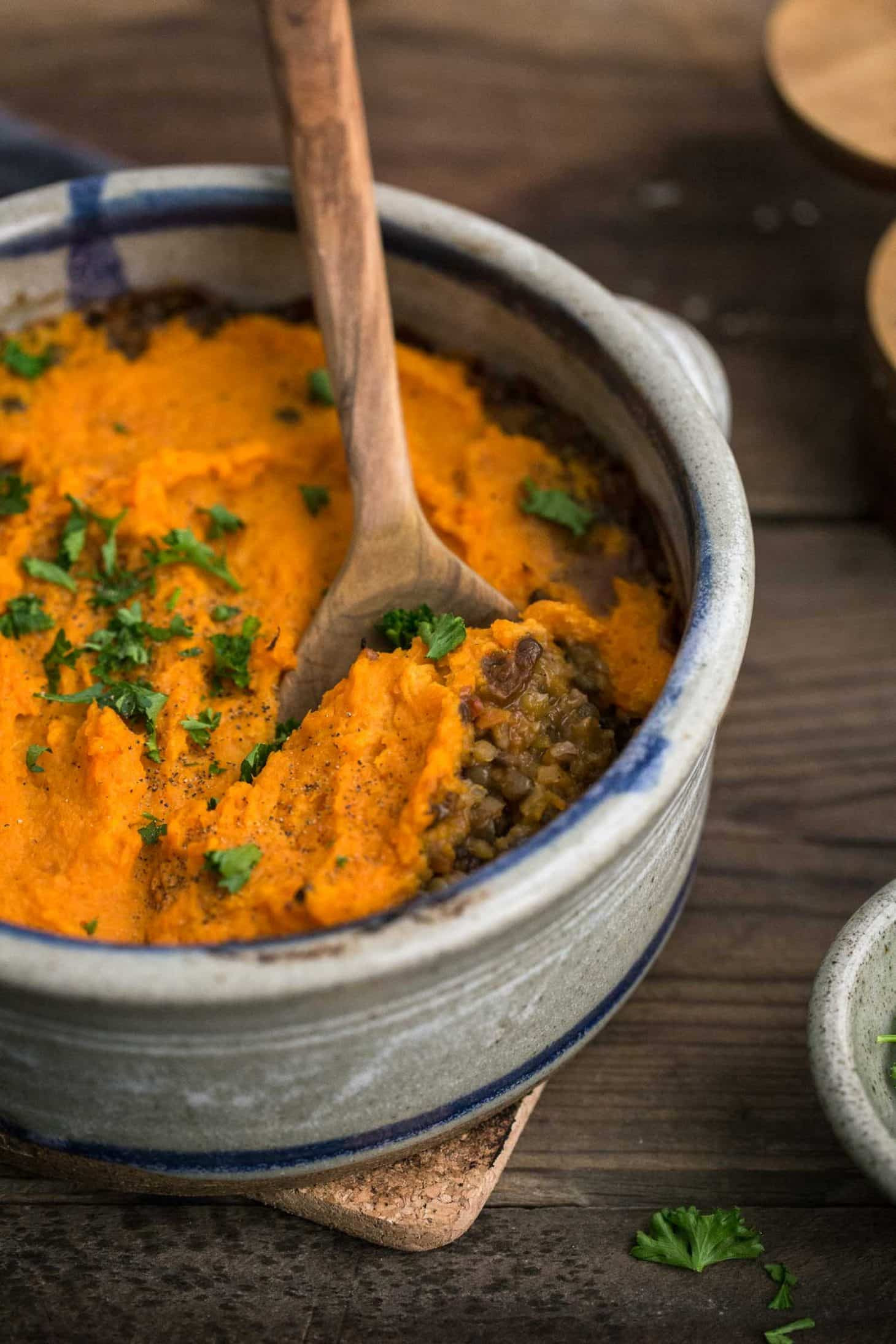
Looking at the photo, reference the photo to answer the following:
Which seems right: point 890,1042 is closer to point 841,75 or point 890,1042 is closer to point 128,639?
point 128,639

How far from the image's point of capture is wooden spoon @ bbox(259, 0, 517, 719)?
202 centimetres

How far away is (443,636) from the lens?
190cm

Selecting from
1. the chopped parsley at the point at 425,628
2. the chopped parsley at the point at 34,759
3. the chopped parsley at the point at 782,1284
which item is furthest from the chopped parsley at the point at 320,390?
the chopped parsley at the point at 782,1284

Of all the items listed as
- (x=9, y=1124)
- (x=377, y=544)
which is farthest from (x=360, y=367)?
(x=9, y=1124)

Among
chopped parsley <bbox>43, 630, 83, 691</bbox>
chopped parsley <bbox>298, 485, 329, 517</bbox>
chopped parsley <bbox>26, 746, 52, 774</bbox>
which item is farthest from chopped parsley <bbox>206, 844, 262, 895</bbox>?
chopped parsley <bbox>298, 485, 329, 517</bbox>

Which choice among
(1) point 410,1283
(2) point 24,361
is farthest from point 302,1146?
(2) point 24,361

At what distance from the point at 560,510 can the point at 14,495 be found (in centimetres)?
83

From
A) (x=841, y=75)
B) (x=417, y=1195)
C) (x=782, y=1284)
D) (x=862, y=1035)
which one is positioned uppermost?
(x=841, y=75)

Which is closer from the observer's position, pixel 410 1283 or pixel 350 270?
pixel 410 1283

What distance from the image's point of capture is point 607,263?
3.27 meters

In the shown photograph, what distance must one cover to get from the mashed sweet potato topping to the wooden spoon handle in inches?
5.4

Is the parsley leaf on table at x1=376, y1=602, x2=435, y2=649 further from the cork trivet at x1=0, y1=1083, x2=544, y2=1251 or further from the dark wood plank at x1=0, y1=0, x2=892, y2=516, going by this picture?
the dark wood plank at x1=0, y1=0, x2=892, y2=516

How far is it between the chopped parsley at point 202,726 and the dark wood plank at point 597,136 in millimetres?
1446

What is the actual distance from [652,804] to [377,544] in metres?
0.65
